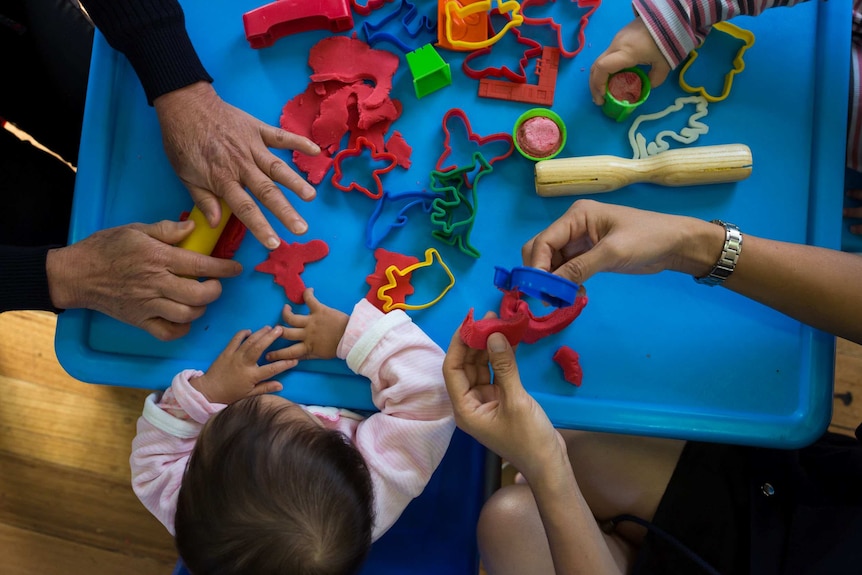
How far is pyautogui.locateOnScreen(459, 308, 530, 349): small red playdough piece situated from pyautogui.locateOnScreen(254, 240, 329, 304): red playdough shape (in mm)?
241

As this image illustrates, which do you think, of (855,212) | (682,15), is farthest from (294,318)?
(855,212)

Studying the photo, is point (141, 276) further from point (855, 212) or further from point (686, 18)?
point (855, 212)

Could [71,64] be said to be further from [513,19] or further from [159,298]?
[513,19]

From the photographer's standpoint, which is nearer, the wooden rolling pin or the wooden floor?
the wooden rolling pin

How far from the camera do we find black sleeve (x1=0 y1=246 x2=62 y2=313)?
779mm

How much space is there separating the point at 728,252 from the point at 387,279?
0.41 meters

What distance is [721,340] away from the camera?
748 millimetres

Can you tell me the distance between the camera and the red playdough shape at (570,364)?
0.74m

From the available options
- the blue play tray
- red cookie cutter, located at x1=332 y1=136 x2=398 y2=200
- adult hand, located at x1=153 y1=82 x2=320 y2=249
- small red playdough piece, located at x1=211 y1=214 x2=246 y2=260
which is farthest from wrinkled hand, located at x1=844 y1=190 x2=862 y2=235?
small red playdough piece, located at x1=211 y1=214 x2=246 y2=260

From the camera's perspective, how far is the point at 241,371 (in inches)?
29.7

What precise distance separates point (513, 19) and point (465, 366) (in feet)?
1.54

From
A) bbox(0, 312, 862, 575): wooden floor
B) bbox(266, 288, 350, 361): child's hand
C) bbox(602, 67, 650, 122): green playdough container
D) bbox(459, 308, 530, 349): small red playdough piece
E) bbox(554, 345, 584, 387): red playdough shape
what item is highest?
bbox(602, 67, 650, 122): green playdough container

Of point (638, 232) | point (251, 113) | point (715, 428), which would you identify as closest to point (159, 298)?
point (251, 113)

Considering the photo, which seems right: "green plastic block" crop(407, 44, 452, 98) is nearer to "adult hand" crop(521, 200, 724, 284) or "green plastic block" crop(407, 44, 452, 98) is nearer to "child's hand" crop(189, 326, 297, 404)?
"adult hand" crop(521, 200, 724, 284)
